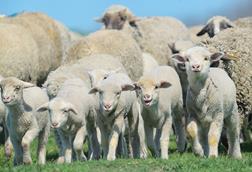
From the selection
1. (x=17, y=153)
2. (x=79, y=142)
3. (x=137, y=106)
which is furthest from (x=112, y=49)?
(x=17, y=153)

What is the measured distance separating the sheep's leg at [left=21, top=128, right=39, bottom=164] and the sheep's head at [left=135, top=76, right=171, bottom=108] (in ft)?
5.24

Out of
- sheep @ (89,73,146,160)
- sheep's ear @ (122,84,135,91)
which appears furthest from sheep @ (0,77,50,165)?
sheep's ear @ (122,84,135,91)

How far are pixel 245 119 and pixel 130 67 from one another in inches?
231

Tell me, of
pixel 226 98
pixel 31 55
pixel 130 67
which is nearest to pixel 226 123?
pixel 226 98

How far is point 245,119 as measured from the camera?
481 inches

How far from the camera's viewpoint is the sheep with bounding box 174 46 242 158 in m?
10.2

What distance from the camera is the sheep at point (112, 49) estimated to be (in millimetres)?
16859

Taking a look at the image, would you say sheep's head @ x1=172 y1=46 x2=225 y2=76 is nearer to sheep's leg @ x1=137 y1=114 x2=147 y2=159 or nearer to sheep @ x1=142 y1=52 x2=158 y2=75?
sheep's leg @ x1=137 y1=114 x2=147 y2=159

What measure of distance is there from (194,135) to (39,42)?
1109 centimetres

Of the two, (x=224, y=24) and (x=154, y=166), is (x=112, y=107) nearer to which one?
(x=154, y=166)

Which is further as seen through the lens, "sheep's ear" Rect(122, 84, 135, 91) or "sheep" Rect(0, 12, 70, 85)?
"sheep" Rect(0, 12, 70, 85)

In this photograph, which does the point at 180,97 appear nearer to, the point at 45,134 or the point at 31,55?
the point at 45,134

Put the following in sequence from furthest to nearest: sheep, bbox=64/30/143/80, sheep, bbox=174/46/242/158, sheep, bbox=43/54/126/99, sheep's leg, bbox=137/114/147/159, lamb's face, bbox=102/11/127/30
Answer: lamb's face, bbox=102/11/127/30
sheep, bbox=64/30/143/80
sheep, bbox=43/54/126/99
sheep's leg, bbox=137/114/147/159
sheep, bbox=174/46/242/158

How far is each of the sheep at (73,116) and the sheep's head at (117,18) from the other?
1100 centimetres
